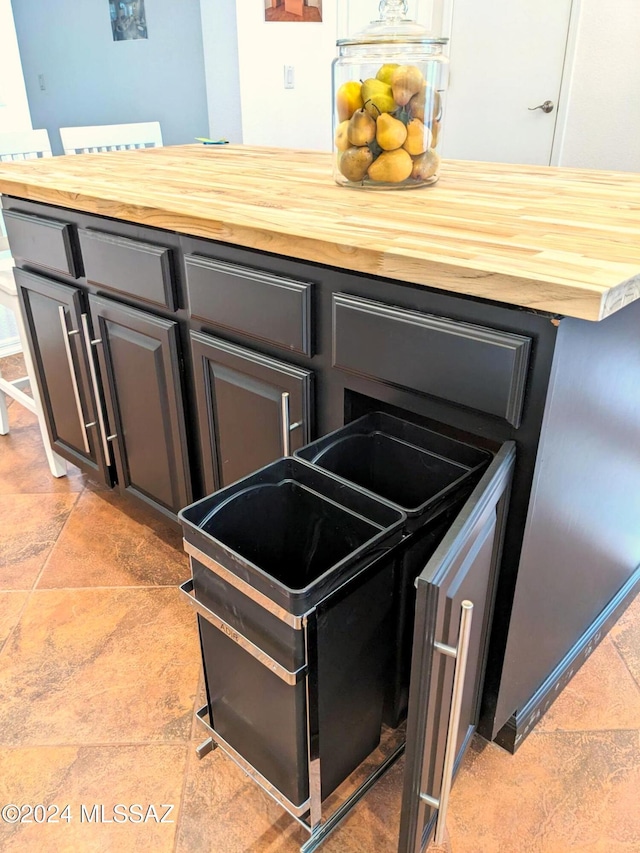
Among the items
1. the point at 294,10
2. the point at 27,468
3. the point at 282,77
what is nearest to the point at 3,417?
the point at 27,468

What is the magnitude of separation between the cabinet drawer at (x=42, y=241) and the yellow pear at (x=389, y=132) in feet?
2.64

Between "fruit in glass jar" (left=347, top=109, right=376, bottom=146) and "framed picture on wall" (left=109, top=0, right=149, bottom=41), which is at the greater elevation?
"framed picture on wall" (left=109, top=0, right=149, bottom=41)

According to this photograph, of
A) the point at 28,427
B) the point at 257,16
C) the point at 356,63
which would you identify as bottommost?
the point at 28,427

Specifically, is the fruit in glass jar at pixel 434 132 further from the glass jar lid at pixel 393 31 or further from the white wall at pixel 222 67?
the white wall at pixel 222 67

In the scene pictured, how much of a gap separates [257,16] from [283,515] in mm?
3620

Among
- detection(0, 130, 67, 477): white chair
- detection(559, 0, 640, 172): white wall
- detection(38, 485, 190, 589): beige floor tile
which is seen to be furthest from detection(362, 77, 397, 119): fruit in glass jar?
detection(559, 0, 640, 172): white wall

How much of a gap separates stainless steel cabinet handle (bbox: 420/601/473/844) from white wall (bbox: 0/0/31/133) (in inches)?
151

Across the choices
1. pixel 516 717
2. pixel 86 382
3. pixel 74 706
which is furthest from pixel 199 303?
pixel 516 717

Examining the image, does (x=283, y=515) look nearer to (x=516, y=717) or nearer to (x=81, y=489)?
(x=516, y=717)

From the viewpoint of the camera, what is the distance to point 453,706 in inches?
30.6

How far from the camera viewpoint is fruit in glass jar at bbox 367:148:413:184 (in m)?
1.30

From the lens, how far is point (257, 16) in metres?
3.70

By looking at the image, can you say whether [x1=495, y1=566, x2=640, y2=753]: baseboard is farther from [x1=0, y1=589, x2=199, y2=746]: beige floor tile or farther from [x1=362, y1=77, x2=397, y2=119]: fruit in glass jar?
[x1=362, y1=77, x2=397, y2=119]: fruit in glass jar

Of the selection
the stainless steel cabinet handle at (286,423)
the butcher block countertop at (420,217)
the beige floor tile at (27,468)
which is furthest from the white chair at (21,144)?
the stainless steel cabinet handle at (286,423)
